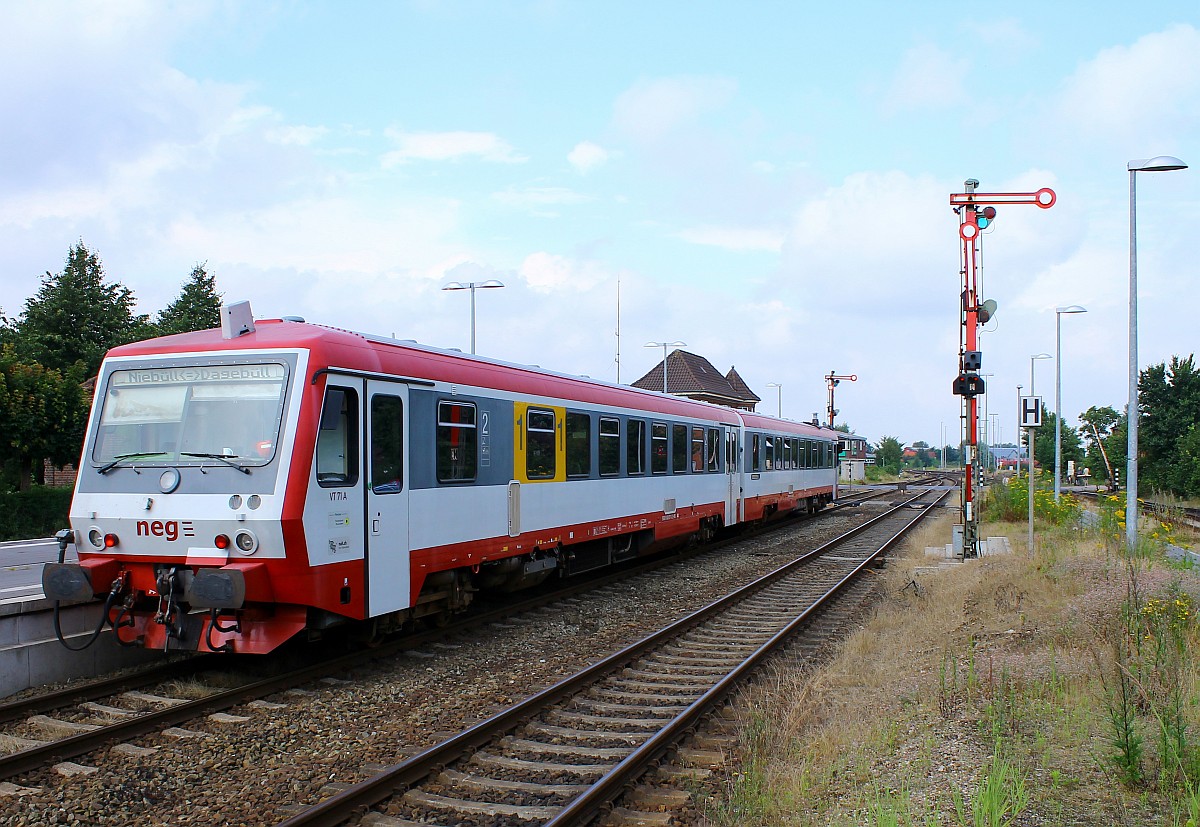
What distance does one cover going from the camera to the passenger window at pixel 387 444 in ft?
27.8

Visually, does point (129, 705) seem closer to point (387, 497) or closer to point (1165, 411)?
point (387, 497)

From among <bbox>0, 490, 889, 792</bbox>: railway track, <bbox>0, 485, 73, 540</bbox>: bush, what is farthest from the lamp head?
<bbox>0, 485, 73, 540</bbox>: bush

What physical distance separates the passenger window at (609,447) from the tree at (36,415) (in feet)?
51.4

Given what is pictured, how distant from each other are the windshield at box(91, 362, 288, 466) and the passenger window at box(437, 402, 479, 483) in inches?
84.5

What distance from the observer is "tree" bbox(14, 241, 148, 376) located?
3697 centimetres

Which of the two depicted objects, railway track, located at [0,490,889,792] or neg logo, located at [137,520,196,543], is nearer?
railway track, located at [0,490,889,792]

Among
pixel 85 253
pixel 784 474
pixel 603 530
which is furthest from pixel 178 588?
pixel 85 253

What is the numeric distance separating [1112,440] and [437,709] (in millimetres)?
55043

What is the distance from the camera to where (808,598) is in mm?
13477

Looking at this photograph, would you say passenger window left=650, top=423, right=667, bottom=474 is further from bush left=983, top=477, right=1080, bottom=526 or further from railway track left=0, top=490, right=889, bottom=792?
bush left=983, top=477, right=1080, bottom=526

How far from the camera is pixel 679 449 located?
55.8 ft

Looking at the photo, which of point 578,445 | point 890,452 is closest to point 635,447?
point 578,445

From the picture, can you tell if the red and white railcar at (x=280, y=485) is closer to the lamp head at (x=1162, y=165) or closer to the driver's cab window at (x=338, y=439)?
the driver's cab window at (x=338, y=439)

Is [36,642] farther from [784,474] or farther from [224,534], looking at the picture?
[784,474]
